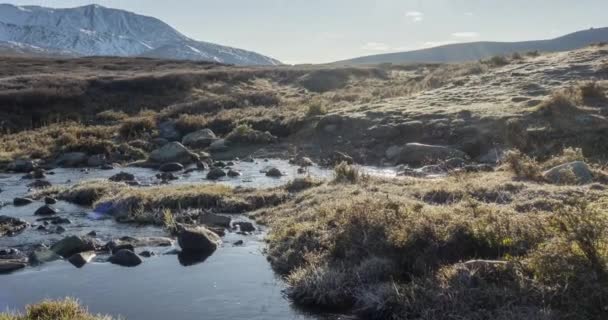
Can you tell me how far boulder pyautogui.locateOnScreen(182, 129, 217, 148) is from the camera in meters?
35.2

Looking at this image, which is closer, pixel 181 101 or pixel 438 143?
pixel 438 143

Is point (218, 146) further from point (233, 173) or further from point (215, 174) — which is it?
point (215, 174)

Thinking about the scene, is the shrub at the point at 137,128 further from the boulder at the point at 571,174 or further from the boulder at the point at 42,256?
the boulder at the point at 571,174

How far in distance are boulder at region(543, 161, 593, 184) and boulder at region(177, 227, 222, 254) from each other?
10142 mm

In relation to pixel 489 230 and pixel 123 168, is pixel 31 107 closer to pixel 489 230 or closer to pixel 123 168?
pixel 123 168

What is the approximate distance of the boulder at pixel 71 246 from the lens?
15359 millimetres

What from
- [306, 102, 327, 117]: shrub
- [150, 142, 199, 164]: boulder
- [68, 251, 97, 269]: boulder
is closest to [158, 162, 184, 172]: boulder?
[150, 142, 199, 164]: boulder

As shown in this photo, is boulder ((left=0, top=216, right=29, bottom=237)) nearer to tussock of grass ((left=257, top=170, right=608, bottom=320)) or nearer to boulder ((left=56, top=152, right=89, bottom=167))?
tussock of grass ((left=257, top=170, right=608, bottom=320))

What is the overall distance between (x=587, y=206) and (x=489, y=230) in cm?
200

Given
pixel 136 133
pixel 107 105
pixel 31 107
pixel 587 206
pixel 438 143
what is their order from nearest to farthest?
1. pixel 587 206
2. pixel 438 143
3. pixel 136 133
4. pixel 31 107
5. pixel 107 105

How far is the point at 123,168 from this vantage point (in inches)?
1210

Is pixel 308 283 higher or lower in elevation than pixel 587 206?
lower

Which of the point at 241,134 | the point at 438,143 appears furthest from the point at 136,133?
the point at 438,143

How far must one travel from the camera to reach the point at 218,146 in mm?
34156
